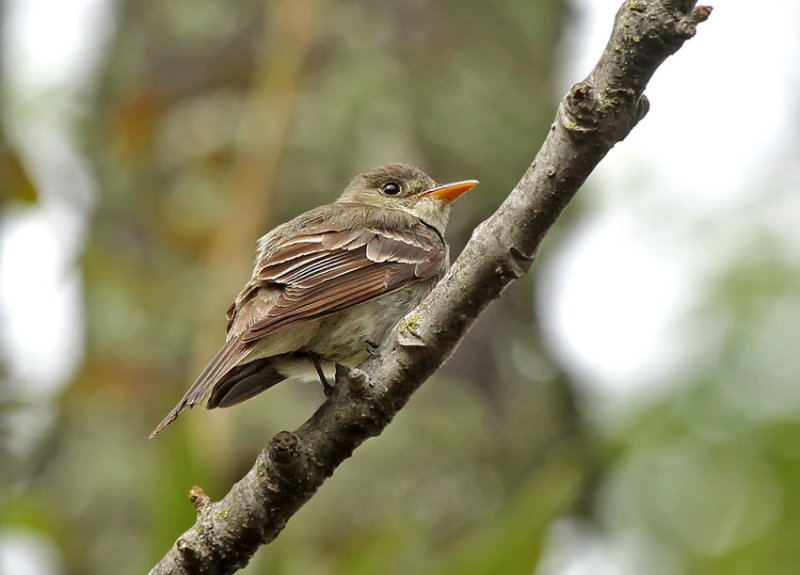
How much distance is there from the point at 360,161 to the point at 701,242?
6536 mm

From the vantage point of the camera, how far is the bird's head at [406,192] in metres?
4.91

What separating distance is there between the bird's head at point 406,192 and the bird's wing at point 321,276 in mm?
575

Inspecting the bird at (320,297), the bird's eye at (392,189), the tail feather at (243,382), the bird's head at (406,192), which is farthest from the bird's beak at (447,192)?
the tail feather at (243,382)

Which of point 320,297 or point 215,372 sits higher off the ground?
point 320,297

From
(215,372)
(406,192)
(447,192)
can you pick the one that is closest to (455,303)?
(215,372)

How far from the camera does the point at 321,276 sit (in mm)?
3701

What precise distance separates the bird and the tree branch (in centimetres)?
49

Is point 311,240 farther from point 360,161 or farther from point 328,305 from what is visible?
point 360,161

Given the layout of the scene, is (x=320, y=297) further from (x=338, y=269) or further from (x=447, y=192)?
(x=447, y=192)

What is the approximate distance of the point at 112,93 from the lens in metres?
6.40

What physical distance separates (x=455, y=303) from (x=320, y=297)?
3.56ft

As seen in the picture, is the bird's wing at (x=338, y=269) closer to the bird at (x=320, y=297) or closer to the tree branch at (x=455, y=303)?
the bird at (x=320, y=297)

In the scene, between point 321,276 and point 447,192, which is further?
point 447,192

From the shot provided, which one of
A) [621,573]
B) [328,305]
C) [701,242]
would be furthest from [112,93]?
[701,242]
